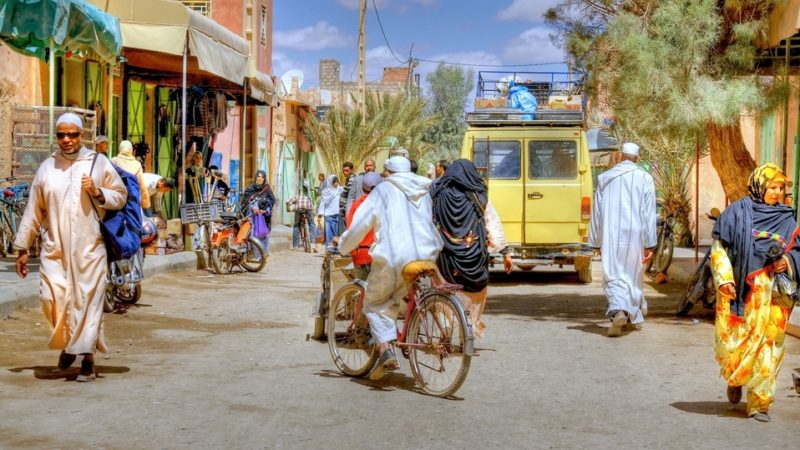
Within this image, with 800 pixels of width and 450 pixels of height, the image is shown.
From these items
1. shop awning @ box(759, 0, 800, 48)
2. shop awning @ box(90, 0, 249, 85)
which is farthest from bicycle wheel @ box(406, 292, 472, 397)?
shop awning @ box(90, 0, 249, 85)

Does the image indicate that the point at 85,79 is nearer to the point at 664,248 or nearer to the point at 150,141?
the point at 150,141

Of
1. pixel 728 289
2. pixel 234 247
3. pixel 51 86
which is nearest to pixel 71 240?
pixel 728 289

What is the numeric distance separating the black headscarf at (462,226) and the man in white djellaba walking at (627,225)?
7.66ft

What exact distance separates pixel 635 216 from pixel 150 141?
13.2 meters

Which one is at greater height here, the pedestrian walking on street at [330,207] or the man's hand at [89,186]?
the man's hand at [89,186]

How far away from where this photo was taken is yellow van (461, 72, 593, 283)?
57.6ft

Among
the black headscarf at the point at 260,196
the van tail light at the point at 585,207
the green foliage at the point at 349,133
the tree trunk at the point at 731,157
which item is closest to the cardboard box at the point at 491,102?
the black headscarf at the point at 260,196

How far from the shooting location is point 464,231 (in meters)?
9.59

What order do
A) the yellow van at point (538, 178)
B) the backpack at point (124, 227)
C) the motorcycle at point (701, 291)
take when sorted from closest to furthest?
1. the backpack at point (124, 227)
2. the motorcycle at point (701, 291)
3. the yellow van at point (538, 178)

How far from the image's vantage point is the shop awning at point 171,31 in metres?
16.0

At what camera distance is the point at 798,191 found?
46.4 ft

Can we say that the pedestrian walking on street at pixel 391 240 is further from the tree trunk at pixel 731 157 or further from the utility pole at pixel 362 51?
the utility pole at pixel 362 51

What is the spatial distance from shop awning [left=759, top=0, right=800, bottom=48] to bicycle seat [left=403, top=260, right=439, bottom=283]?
5.65 m

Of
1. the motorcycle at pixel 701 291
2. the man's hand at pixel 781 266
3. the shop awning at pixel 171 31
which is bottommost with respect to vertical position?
the motorcycle at pixel 701 291
